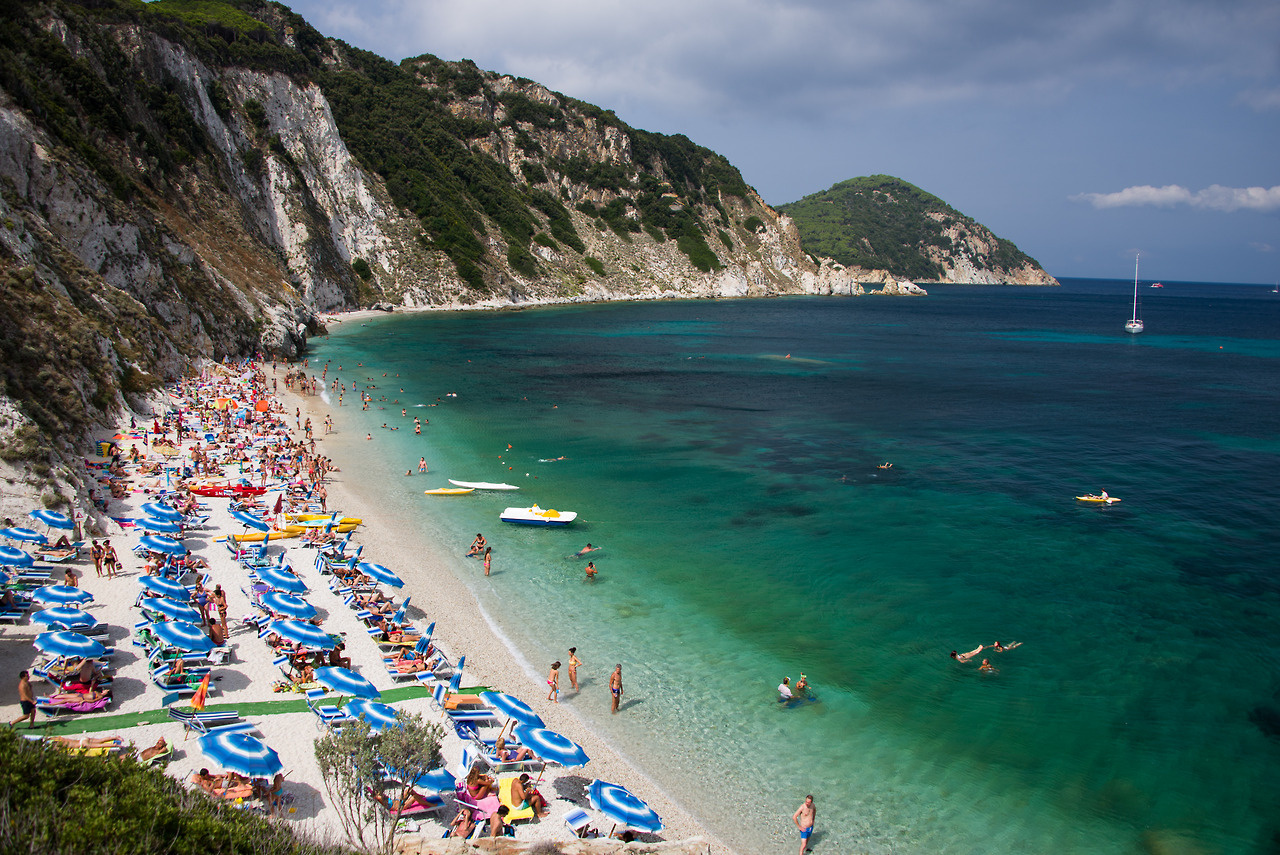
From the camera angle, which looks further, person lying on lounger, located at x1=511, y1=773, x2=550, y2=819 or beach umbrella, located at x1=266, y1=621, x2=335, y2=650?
beach umbrella, located at x1=266, y1=621, x2=335, y2=650

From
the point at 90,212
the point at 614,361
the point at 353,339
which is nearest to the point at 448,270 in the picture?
the point at 353,339

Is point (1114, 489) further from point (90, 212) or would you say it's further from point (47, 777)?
point (90, 212)

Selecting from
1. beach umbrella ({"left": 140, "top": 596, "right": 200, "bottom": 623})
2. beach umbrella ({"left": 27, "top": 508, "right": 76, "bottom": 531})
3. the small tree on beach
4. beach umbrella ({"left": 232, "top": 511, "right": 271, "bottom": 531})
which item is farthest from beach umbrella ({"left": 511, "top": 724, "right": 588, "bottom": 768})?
beach umbrella ({"left": 27, "top": 508, "right": 76, "bottom": 531})

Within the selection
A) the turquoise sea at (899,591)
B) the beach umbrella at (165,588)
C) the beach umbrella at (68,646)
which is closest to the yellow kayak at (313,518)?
the turquoise sea at (899,591)

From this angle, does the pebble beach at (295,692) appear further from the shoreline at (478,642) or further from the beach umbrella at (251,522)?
the beach umbrella at (251,522)

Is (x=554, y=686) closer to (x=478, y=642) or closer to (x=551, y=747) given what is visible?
(x=551, y=747)

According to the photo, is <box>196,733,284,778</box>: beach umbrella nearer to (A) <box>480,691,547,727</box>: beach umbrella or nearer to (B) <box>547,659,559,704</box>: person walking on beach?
(A) <box>480,691,547,727</box>: beach umbrella
